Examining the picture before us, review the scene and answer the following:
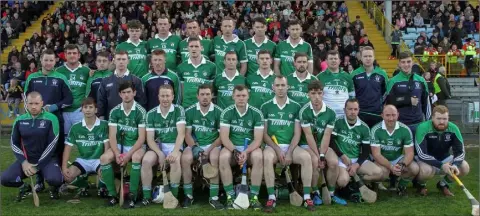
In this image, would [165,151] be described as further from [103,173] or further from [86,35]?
[86,35]

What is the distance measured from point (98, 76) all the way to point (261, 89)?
2463mm

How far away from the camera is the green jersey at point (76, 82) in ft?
30.3

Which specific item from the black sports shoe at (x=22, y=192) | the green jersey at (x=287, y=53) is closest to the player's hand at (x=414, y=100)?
the green jersey at (x=287, y=53)

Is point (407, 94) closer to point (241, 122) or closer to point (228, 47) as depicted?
point (241, 122)

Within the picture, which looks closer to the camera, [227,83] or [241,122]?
[241,122]

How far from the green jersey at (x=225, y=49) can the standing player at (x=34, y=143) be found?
8.25 ft

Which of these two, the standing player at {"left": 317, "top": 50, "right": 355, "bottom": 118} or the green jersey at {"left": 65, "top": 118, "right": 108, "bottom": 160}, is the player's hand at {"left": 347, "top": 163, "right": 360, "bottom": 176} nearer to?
the standing player at {"left": 317, "top": 50, "right": 355, "bottom": 118}

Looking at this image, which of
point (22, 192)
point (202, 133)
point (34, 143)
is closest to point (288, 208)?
point (202, 133)

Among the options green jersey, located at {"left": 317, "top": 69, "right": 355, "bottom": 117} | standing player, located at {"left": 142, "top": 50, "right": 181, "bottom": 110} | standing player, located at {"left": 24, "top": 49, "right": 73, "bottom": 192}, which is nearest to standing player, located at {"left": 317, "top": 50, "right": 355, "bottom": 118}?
green jersey, located at {"left": 317, "top": 69, "right": 355, "bottom": 117}

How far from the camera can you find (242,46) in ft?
29.8

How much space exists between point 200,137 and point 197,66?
1.21 metres

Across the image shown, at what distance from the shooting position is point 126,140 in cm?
810

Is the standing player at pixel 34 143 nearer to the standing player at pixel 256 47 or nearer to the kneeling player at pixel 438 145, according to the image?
the standing player at pixel 256 47

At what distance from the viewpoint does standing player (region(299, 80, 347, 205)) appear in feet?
25.6
